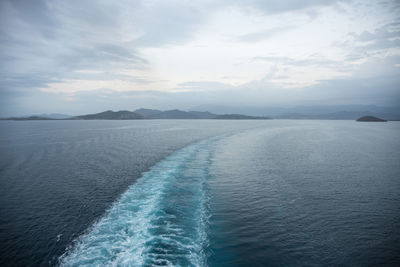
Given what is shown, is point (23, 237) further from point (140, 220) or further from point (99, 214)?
point (140, 220)

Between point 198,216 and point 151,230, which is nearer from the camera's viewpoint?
point 151,230

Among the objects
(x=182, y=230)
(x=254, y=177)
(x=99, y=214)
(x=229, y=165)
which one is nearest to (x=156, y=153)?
(x=229, y=165)

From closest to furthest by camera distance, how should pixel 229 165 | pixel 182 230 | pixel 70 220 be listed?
pixel 182 230, pixel 70 220, pixel 229 165

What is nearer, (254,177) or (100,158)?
(254,177)

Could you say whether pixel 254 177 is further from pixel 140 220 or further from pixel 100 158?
pixel 100 158

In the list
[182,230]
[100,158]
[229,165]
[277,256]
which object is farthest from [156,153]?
[277,256]

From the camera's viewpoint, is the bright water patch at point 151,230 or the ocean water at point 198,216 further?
the ocean water at point 198,216

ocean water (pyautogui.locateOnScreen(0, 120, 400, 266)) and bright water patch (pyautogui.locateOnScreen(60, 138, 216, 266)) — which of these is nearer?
bright water patch (pyautogui.locateOnScreen(60, 138, 216, 266))

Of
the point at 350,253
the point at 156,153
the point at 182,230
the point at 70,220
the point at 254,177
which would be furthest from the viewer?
the point at 156,153
